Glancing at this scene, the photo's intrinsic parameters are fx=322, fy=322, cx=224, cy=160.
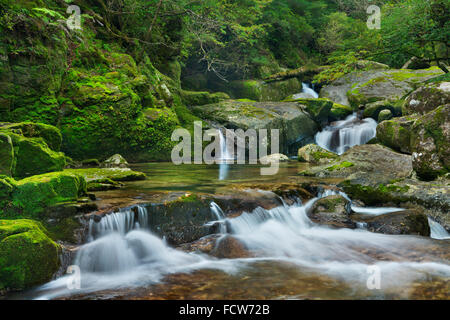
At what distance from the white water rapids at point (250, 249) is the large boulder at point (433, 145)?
6.02ft

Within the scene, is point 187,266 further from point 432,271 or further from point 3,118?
point 3,118

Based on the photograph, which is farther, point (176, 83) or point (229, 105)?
A: point (176, 83)

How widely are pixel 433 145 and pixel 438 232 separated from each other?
1.68m

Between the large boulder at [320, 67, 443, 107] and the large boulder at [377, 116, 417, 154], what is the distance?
7.41m

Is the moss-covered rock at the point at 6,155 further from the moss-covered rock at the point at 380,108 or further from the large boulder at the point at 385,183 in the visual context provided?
the moss-covered rock at the point at 380,108

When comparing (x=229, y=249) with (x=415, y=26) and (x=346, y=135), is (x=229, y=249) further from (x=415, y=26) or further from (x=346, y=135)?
(x=346, y=135)

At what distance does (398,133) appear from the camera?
8.74m

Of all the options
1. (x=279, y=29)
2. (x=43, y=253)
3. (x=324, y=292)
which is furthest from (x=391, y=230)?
(x=279, y=29)

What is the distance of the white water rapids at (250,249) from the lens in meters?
3.64

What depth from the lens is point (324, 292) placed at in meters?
3.22

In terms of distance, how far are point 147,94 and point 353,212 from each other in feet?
27.1

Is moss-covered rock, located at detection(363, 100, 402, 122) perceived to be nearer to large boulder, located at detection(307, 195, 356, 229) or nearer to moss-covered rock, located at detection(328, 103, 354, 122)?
moss-covered rock, located at detection(328, 103, 354, 122)
